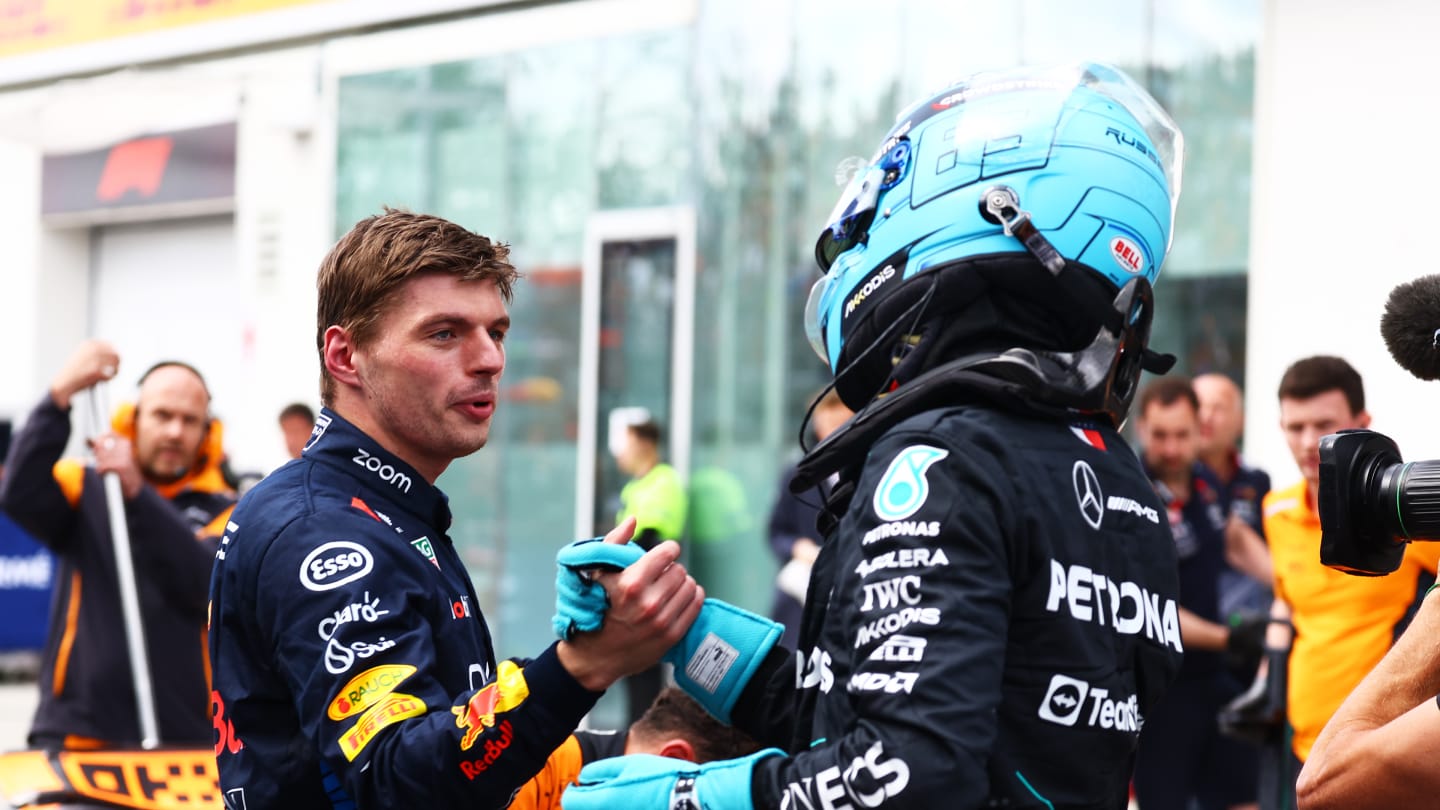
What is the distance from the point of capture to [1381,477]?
7.20 ft

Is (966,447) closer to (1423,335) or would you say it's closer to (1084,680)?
(1084,680)

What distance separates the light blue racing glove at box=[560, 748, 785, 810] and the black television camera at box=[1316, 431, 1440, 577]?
0.85 m

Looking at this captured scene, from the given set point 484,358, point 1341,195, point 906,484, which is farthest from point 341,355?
point 1341,195

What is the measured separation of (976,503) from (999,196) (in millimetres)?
441

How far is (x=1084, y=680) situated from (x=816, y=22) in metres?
7.87

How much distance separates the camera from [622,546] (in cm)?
209

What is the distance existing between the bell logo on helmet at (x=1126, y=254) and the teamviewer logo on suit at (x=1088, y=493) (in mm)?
291

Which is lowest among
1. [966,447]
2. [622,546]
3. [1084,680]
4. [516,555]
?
[516,555]

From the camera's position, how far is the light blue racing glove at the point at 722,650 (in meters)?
2.37

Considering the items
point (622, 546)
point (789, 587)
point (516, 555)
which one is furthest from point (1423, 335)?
point (516, 555)

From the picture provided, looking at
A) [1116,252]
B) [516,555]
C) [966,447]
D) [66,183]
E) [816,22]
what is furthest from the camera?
[66,183]

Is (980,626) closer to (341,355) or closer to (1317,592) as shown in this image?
(341,355)

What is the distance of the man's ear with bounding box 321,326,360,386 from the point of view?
2.47 meters

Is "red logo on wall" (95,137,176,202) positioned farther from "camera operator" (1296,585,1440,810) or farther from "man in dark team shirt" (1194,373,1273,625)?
"camera operator" (1296,585,1440,810)
